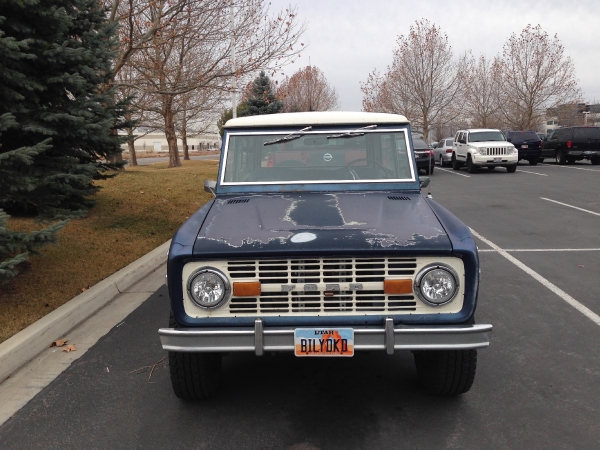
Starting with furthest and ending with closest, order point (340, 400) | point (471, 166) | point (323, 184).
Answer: point (471, 166) → point (323, 184) → point (340, 400)

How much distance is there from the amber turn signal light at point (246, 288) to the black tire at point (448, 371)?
3.79ft

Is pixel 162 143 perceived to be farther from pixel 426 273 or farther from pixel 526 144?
pixel 426 273

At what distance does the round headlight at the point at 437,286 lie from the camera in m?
3.20

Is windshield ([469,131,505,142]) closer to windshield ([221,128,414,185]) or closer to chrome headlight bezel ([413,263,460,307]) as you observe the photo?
windshield ([221,128,414,185])

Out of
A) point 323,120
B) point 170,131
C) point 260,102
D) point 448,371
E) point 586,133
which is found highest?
point 260,102

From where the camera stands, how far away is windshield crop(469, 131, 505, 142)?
23828 millimetres

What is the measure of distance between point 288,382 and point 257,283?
1.12 metres

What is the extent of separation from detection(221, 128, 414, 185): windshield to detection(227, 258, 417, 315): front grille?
1489mm

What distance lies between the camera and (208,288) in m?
3.23

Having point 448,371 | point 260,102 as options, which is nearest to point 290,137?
point 448,371

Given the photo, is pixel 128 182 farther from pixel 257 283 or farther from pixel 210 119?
pixel 210 119

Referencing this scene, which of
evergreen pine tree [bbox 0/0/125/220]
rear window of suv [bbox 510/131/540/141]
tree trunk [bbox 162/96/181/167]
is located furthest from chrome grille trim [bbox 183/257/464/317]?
rear window of suv [bbox 510/131/540/141]

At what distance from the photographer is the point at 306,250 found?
10.3ft

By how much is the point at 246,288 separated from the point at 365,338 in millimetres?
742
